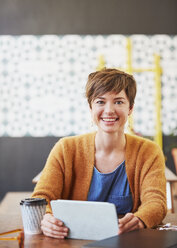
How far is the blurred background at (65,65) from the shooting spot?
21.7 feet

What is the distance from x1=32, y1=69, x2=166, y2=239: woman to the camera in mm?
2043

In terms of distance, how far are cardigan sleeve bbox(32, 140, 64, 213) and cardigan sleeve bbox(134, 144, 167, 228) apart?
13.8 inches

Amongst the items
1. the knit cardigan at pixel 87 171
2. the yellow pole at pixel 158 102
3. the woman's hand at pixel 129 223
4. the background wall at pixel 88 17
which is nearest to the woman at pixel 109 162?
the knit cardigan at pixel 87 171

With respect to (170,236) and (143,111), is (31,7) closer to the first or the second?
(143,111)

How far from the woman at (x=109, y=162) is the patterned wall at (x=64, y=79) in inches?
173

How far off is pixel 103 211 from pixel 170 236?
0.23 meters

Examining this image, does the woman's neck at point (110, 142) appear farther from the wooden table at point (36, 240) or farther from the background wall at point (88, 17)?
the background wall at point (88, 17)

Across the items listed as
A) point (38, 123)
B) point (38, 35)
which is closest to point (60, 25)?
point (38, 35)

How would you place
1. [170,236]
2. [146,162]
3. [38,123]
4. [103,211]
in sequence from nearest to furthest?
[170,236]
[103,211]
[146,162]
[38,123]

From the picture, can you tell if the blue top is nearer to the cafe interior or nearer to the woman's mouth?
the woman's mouth

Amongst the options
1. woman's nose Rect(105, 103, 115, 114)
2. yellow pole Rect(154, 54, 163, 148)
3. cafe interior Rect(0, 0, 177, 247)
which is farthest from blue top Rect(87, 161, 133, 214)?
cafe interior Rect(0, 0, 177, 247)

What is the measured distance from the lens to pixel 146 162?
2.09 m

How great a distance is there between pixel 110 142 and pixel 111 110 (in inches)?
7.3

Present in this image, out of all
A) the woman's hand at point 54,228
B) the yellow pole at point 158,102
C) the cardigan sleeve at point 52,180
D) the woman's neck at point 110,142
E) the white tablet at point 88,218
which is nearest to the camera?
the white tablet at point 88,218
